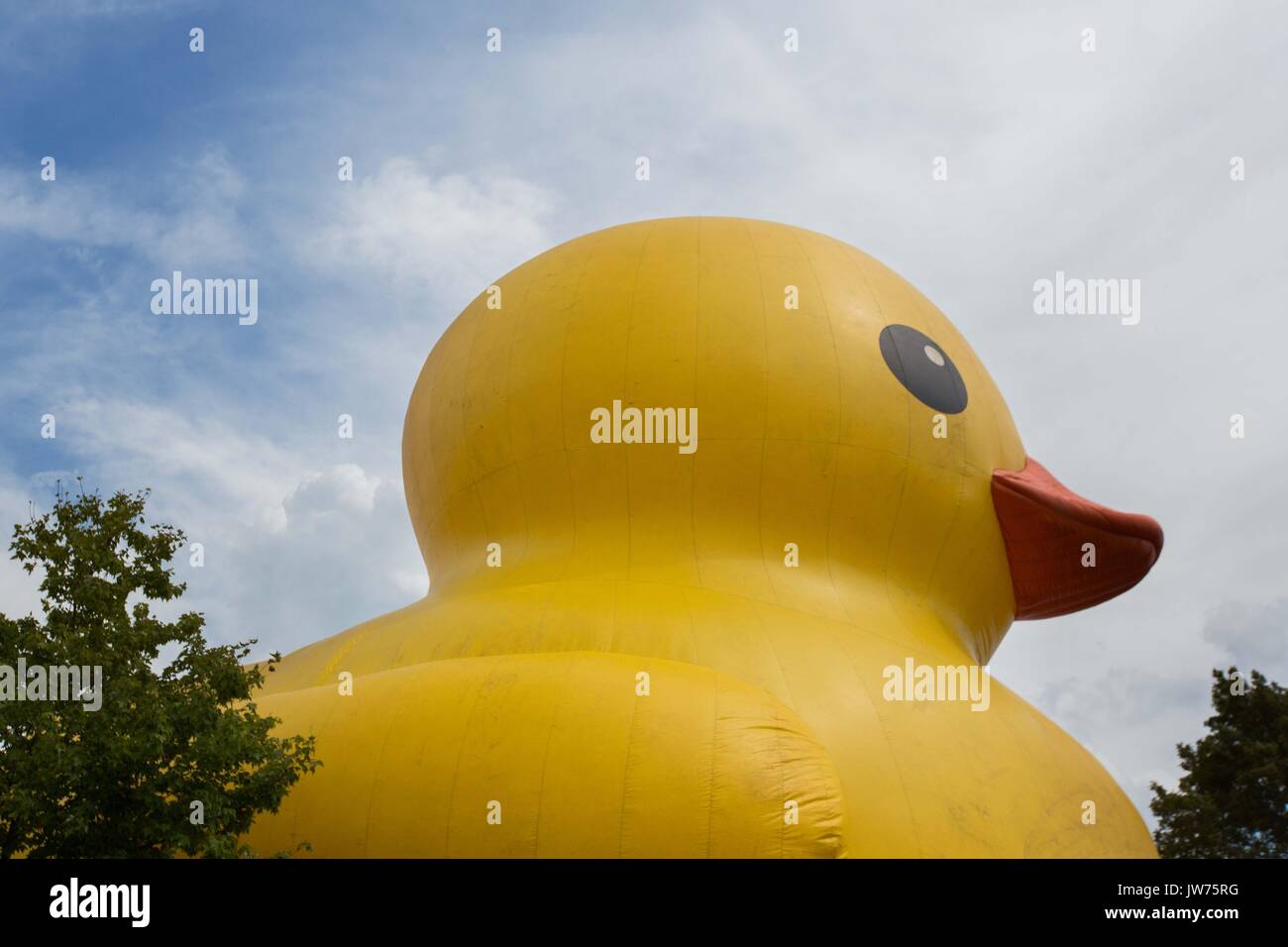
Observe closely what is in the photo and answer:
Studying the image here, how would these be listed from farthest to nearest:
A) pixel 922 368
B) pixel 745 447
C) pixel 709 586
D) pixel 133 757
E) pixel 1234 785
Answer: pixel 1234 785
pixel 922 368
pixel 745 447
pixel 709 586
pixel 133 757

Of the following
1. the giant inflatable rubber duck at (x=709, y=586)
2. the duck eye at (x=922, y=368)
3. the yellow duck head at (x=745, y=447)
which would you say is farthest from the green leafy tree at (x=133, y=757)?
the duck eye at (x=922, y=368)

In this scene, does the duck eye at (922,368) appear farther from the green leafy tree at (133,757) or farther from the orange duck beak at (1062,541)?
the green leafy tree at (133,757)

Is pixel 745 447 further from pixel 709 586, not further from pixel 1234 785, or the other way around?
pixel 1234 785

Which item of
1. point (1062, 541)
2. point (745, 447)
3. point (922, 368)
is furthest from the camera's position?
point (1062, 541)

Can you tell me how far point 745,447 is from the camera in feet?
36.4

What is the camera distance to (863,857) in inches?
344

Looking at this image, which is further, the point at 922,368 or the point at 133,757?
the point at 922,368

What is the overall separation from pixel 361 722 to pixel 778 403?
4384 mm

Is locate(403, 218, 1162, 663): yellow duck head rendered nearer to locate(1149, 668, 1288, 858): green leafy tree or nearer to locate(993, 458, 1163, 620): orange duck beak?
locate(993, 458, 1163, 620): orange duck beak

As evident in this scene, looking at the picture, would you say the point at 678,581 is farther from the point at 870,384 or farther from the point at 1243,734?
the point at 1243,734

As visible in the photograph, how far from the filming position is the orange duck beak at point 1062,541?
12.0 meters

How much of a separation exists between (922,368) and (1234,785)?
361 inches

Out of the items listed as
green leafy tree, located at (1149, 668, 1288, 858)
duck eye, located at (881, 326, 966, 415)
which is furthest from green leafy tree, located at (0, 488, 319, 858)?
green leafy tree, located at (1149, 668, 1288, 858)

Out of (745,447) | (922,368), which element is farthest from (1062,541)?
(745,447)
